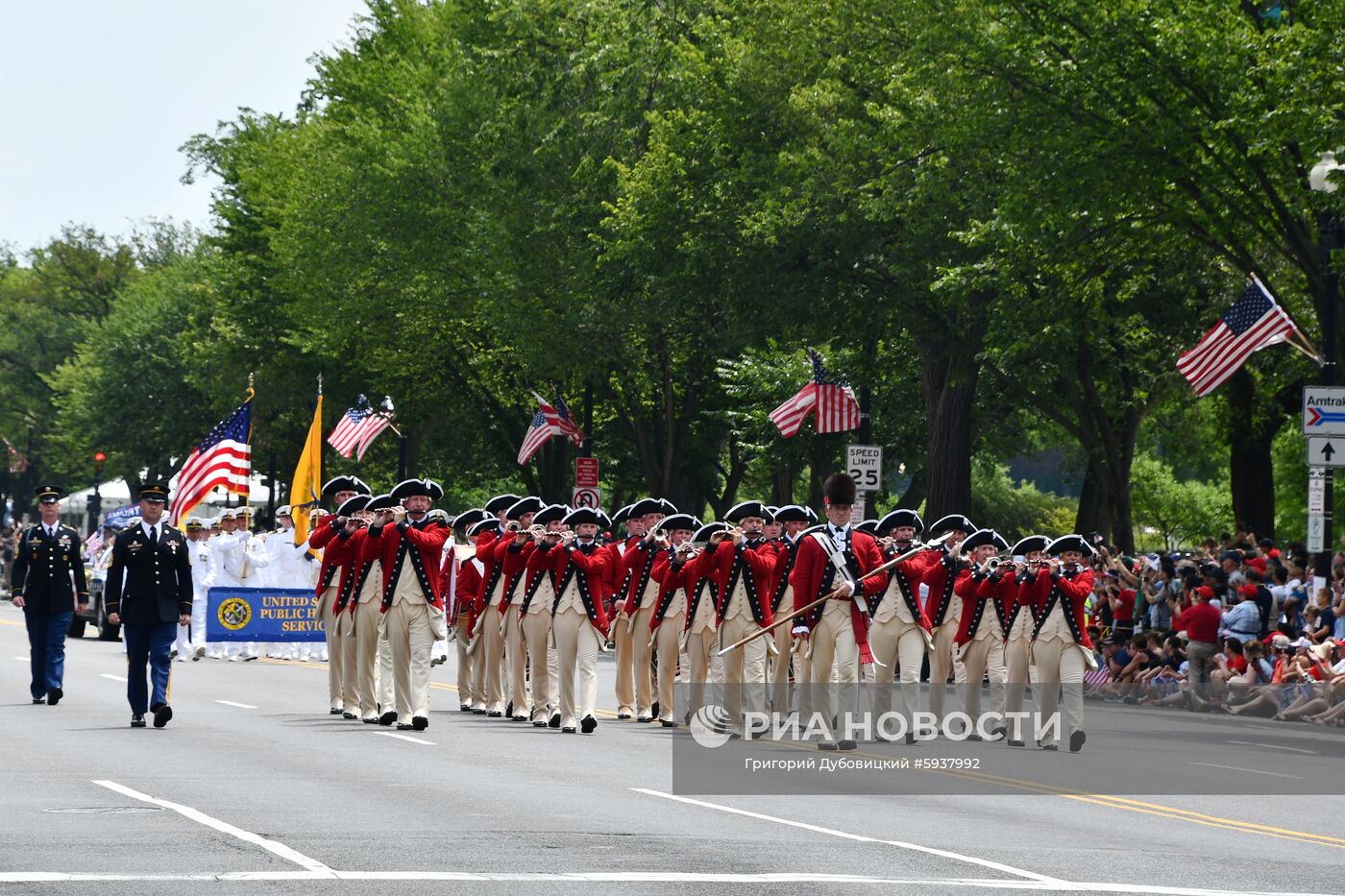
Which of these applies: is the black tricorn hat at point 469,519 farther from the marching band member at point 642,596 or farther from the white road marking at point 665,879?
the white road marking at point 665,879

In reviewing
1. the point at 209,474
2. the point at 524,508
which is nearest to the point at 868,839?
the point at 524,508

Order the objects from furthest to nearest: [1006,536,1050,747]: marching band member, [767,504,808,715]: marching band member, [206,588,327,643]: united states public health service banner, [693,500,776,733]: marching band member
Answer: [206,588,327,643]: united states public health service banner < [1006,536,1050,747]: marching band member < [693,500,776,733]: marching band member < [767,504,808,715]: marching band member

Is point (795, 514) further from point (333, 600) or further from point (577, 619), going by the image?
point (333, 600)

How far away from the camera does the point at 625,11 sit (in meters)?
44.6

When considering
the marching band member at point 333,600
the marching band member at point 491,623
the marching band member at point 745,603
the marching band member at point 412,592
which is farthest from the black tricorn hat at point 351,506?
the marching band member at point 745,603

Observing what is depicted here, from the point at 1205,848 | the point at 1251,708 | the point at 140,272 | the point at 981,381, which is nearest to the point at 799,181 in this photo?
the point at 981,381

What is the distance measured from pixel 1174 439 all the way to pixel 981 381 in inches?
582

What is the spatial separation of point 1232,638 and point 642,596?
810 centimetres

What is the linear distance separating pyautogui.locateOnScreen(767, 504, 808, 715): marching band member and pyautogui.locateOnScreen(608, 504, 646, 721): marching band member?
216 cm

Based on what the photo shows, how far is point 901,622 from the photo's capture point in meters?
19.4

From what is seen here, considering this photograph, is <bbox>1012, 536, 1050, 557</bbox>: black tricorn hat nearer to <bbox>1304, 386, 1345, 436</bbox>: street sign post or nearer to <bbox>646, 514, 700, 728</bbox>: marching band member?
<bbox>646, 514, 700, 728</bbox>: marching band member

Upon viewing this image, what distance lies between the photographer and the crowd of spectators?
24828mm

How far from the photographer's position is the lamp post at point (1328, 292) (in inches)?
1006

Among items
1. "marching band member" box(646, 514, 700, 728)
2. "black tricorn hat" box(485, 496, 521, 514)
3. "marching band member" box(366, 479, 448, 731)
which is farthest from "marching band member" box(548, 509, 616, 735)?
"black tricorn hat" box(485, 496, 521, 514)
